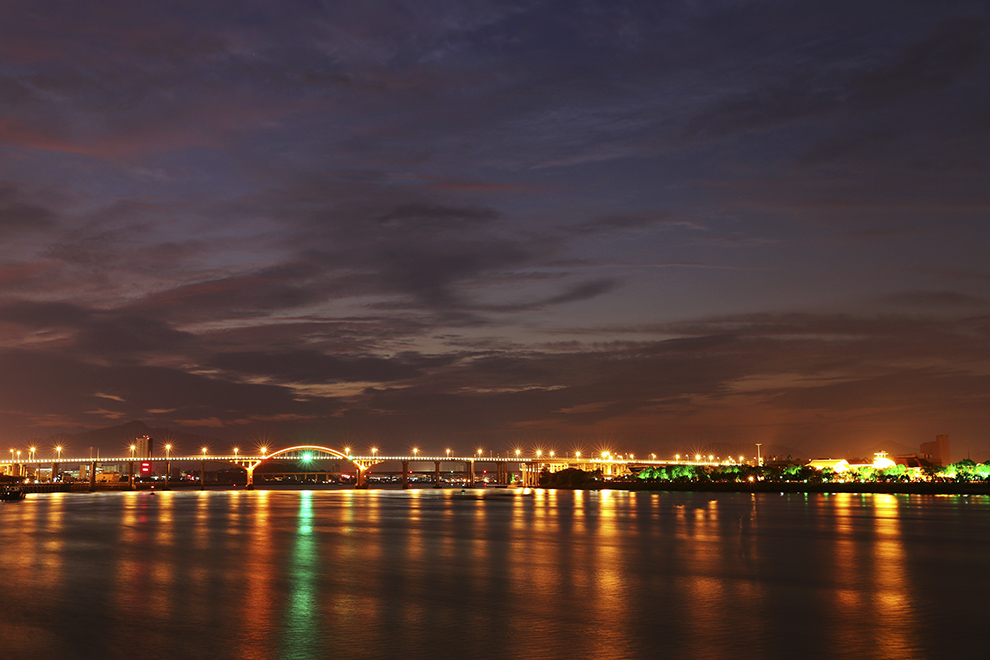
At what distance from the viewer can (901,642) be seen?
46.7 ft

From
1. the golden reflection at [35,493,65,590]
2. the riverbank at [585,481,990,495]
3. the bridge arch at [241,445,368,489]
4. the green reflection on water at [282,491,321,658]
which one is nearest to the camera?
the green reflection on water at [282,491,321,658]

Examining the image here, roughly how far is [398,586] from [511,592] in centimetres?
299

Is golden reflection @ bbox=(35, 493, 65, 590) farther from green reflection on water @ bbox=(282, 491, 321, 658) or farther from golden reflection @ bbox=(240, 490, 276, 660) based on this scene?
green reflection on water @ bbox=(282, 491, 321, 658)

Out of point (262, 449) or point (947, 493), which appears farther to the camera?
point (262, 449)

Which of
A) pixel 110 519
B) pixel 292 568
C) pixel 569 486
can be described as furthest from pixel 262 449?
pixel 292 568

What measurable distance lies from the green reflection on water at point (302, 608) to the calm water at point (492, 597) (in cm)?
6

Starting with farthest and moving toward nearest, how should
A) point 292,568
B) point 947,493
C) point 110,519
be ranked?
1. point 947,493
2. point 110,519
3. point 292,568

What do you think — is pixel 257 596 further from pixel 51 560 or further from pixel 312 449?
pixel 312 449

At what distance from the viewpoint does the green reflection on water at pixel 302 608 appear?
13516 mm

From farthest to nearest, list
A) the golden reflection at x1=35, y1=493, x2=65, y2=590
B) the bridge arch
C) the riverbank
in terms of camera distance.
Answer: the bridge arch < the riverbank < the golden reflection at x1=35, y1=493, x2=65, y2=590

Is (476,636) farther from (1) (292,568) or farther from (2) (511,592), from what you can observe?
(1) (292,568)

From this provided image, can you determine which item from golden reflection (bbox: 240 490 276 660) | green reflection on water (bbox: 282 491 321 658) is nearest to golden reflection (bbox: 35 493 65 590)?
golden reflection (bbox: 240 490 276 660)

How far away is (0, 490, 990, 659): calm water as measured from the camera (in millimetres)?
13852

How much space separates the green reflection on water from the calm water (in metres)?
0.06
